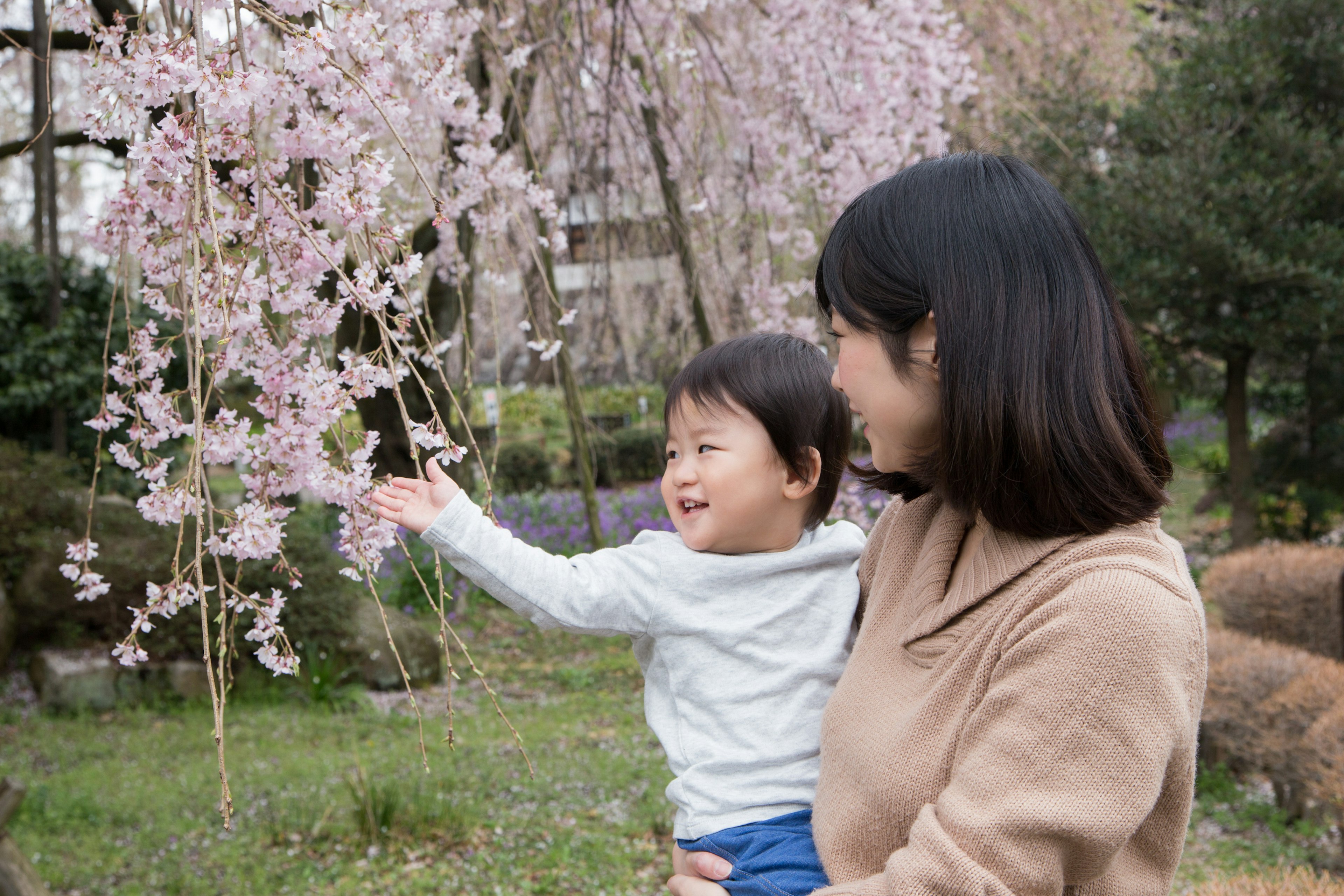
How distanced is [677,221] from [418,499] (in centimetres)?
258

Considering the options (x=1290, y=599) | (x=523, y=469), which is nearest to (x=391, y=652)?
(x=1290, y=599)

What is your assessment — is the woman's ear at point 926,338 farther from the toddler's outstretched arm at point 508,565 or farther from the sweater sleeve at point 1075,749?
the toddler's outstretched arm at point 508,565

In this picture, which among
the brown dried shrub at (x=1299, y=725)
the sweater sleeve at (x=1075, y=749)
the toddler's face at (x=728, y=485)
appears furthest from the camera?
the brown dried shrub at (x=1299, y=725)

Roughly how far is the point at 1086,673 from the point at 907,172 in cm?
51

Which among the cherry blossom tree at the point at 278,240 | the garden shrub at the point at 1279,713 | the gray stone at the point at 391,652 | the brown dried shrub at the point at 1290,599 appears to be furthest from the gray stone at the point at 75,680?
the brown dried shrub at the point at 1290,599

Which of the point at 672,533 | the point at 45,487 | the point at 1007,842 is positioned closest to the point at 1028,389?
the point at 1007,842

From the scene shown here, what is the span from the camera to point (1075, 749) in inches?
34.2

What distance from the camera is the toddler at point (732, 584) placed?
1212 mm

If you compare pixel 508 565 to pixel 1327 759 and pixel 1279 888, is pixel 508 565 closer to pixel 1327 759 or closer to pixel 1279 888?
pixel 1279 888

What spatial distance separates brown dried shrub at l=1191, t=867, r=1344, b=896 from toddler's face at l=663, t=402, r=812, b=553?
1018mm

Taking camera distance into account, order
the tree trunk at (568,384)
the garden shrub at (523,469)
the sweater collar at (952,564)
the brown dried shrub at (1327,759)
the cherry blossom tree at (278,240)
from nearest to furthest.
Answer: the sweater collar at (952,564), the cherry blossom tree at (278,240), the brown dried shrub at (1327,759), the tree trunk at (568,384), the garden shrub at (523,469)

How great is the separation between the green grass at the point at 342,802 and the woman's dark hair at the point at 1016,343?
2420mm

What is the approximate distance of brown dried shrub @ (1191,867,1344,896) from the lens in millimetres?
1673

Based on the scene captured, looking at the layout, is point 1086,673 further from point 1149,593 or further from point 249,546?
point 249,546
